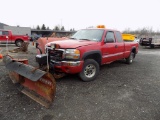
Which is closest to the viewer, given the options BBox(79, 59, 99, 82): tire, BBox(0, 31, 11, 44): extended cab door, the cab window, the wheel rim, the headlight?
the headlight

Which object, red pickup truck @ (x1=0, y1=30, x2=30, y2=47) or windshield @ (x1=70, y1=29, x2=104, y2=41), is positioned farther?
red pickup truck @ (x1=0, y1=30, x2=30, y2=47)

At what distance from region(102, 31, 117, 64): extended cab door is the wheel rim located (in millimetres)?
706

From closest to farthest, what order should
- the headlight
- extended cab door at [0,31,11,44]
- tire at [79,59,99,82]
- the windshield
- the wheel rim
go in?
the headlight → tire at [79,59,99,82] → the wheel rim → the windshield → extended cab door at [0,31,11,44]

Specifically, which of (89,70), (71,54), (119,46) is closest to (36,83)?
(71,54)

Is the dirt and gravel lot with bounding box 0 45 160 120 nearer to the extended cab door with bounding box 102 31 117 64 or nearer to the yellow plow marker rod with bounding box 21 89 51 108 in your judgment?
the yellow plow marker rod with bounding box 21 89 51 108

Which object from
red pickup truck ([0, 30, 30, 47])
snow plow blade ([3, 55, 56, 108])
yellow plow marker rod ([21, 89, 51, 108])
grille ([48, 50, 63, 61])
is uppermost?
red pickup truck ([0, 30, 30, 47])

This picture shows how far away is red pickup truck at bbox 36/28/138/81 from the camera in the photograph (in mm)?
4371

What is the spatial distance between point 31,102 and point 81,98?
1224mm

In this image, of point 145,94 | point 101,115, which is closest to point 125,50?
point 145,94

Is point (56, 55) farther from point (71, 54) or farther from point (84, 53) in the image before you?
point (84, 53)

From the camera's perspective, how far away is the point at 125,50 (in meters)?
6.99

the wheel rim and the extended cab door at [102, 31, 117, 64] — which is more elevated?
the extended cab door at [102, 31, 117, 64]

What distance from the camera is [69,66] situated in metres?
4.34

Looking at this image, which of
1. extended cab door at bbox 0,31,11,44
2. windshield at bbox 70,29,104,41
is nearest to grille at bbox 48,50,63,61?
windshield at bbox 70,29,104,41
